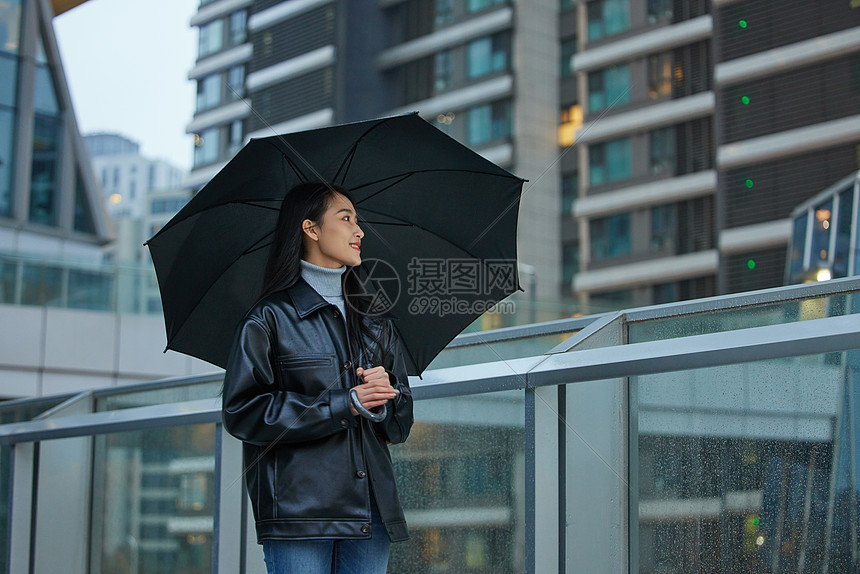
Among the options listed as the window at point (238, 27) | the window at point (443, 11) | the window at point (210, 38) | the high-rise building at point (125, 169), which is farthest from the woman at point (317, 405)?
the high-rise building at point (125, 169)

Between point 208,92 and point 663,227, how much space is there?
2575 cm

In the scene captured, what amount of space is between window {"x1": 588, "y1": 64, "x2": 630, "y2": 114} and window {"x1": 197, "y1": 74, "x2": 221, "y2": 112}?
20.0m

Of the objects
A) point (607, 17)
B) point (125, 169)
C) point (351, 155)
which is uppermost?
point (125, 169)

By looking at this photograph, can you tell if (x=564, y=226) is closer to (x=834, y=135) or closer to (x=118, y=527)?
(x=834, y=135)

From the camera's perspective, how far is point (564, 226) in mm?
41156

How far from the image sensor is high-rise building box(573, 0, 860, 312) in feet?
103

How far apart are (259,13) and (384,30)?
6.21 meters

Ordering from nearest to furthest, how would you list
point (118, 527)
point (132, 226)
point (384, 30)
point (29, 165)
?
point (118, 527), point (29, 165), point (384, 30), point (132, 226)

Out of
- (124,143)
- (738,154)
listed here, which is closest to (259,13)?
(738,154)

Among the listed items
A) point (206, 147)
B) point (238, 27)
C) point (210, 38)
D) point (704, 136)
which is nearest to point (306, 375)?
point (704, 136)

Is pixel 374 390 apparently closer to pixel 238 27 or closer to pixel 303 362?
pixel 303 362

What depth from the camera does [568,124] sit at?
4228 centimetres

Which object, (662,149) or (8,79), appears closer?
(8,79)

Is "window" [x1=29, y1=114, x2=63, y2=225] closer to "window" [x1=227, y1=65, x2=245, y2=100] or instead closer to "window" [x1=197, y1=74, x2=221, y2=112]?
"window" [x1=227, y1=65, x2=245, y2=100]
